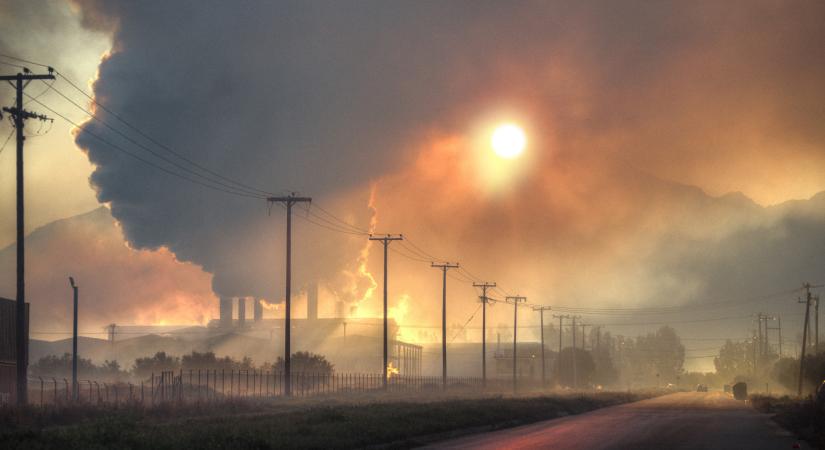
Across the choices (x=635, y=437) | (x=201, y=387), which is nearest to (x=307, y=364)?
(x=201, y=387)

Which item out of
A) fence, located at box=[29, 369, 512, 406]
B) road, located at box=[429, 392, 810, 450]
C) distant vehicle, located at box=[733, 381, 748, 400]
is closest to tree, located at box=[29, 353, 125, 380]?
fence, located at box=[29, 369, 512, 406]

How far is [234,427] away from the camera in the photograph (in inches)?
1280

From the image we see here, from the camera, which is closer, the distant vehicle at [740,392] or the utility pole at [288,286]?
the utility pole at [288,286]

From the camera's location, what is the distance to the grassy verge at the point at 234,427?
24.9m

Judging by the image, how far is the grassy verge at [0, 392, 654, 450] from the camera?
2486cm

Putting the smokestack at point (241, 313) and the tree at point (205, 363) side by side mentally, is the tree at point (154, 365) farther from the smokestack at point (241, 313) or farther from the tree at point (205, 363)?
the smokestack at point (241, 313)

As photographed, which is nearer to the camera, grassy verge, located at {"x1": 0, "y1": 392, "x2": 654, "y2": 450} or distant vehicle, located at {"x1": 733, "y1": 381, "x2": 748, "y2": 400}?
grassy verge, located at {"x1": 0, "y1": 392, "x2": 654, "y2": 450}

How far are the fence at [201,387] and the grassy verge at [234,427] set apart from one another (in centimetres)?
758

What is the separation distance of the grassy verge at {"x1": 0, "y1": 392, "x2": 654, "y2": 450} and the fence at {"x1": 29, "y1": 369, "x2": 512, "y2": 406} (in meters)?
7.58

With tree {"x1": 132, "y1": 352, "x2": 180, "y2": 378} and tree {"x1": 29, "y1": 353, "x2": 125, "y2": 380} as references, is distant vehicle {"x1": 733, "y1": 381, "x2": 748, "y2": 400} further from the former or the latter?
tree {"x1": 29, "y1": 353, "x2": 125, "y2": 380}

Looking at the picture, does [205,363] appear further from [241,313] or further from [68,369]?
[241,313]

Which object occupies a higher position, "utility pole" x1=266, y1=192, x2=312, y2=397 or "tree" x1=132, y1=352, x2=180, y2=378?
"utility pole" x1=266, y1=192, x2=312, y2=397

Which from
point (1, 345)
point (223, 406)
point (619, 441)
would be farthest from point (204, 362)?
point (619, 441)

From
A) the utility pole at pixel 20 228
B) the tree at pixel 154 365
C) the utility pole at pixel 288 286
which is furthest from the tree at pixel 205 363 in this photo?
the utility pole at pixel 20 228
